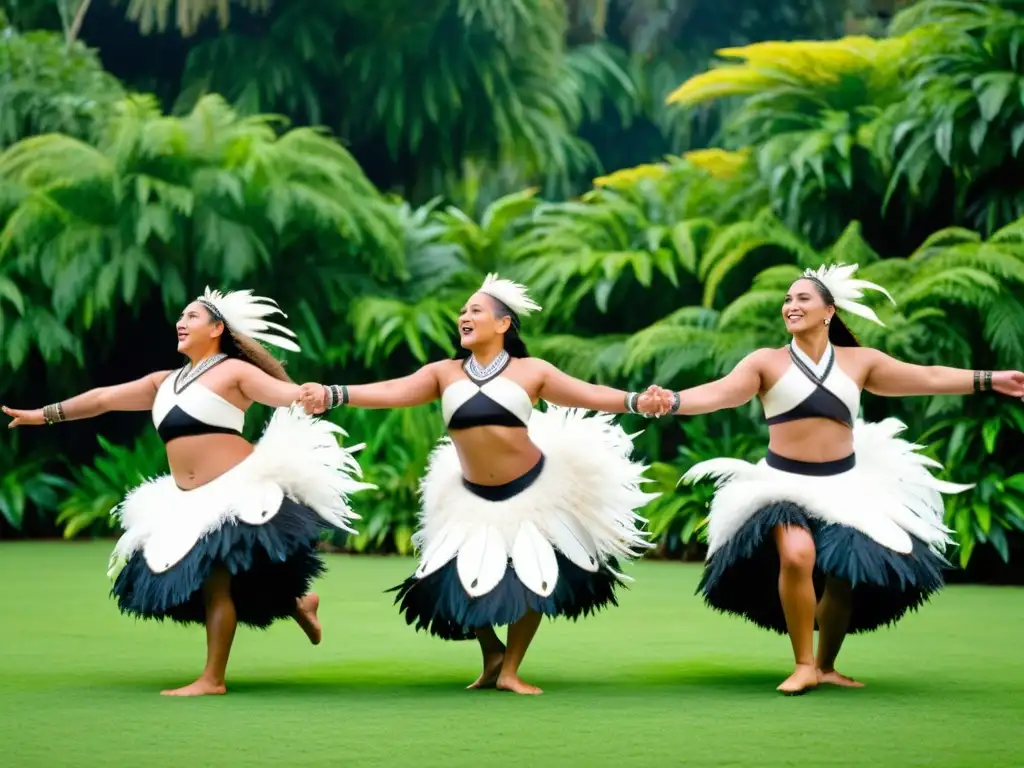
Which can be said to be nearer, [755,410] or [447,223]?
[755,410]

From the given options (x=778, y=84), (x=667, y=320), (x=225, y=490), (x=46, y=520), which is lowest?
(x=46, y=520)

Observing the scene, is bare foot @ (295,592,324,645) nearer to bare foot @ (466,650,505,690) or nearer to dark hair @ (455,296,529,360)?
bare foot @ (466,650,505,690)

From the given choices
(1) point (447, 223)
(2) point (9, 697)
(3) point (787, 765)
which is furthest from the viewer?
(1) point (447, 223)

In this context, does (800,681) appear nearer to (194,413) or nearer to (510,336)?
(510,336)

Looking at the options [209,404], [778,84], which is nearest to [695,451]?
[778,84]

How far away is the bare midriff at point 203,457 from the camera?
17.4 ft

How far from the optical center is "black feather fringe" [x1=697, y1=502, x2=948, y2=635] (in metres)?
5.12

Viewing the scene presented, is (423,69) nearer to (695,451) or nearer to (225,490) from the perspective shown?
(695,451)

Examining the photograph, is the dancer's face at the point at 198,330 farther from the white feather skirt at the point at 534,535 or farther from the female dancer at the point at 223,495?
the white feather skirt at the point at 534,535

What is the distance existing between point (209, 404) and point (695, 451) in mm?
5161

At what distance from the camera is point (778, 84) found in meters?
10.6

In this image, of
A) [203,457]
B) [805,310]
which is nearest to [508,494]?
[203,457]

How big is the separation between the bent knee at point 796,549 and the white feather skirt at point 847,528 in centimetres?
3

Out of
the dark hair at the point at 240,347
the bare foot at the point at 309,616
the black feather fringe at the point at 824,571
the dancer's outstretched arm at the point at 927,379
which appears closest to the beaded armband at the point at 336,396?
the dark hair at the point at 240,347
